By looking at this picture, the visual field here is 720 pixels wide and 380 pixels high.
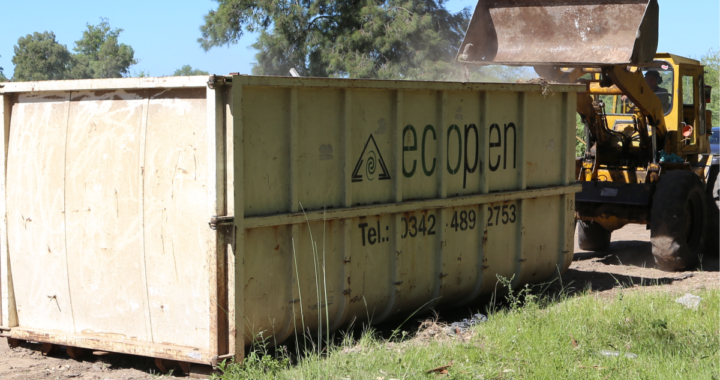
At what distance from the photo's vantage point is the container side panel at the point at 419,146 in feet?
19.4

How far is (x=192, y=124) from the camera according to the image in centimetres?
480

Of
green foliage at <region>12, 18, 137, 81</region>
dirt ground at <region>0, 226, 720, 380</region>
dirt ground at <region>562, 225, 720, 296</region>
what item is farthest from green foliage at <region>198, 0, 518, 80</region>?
green foliage at <region>12, 18, 137, 81</region>

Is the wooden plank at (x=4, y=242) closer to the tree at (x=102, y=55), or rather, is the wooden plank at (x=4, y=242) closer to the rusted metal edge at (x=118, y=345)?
the rusted metal edge at (x=118, y=345)

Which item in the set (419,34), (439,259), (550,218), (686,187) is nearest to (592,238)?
(686,187)

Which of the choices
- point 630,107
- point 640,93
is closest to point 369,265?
point 640,93

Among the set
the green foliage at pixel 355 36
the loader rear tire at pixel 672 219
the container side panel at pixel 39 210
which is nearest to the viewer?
the container side panel at pixel 39 210

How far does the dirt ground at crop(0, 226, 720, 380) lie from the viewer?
16.7 ft

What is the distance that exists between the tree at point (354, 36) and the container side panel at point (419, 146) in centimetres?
1392

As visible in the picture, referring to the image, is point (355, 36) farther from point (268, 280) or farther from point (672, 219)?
point (268, 280)

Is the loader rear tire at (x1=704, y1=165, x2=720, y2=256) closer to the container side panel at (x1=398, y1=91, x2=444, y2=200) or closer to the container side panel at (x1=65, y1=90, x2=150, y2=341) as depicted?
the container side panel at (x1=398, y1=91, x2=444, y2=200)

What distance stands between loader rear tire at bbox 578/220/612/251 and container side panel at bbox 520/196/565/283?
303 centimetres

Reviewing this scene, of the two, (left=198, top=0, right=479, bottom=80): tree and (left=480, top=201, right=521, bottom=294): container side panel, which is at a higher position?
(left=198, top=0, right=479, bottom=80): tree

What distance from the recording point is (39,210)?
5.39m

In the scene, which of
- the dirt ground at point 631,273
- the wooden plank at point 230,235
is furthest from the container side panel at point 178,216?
the dirt ground at point 631,273
